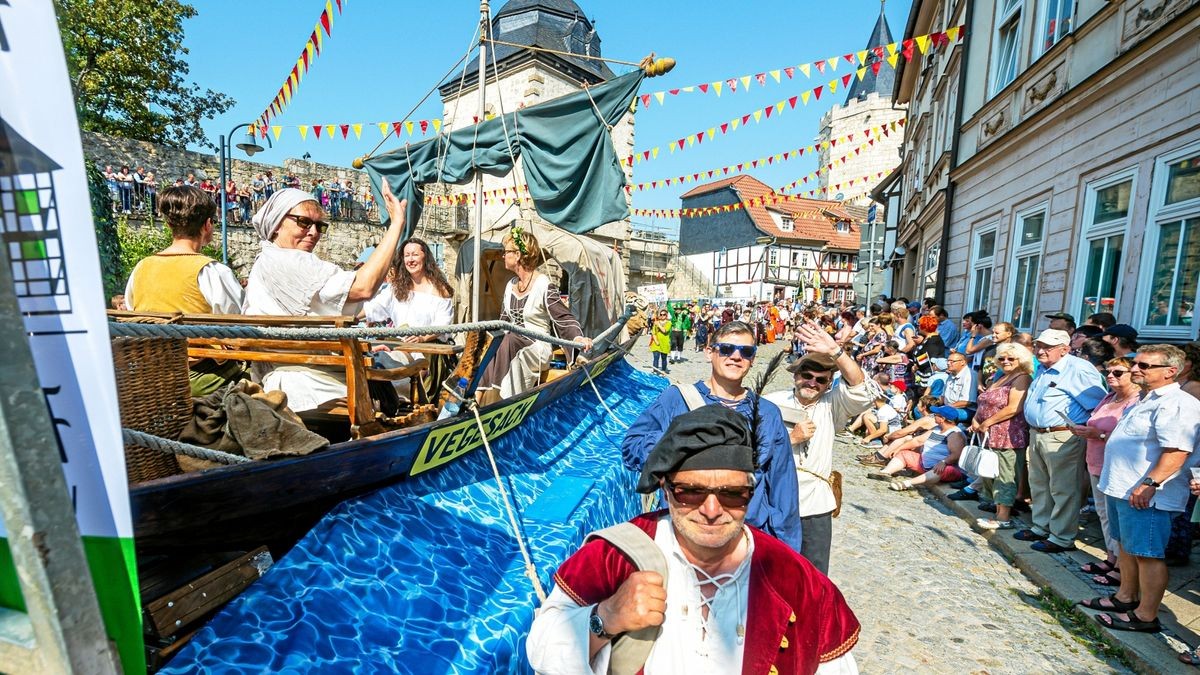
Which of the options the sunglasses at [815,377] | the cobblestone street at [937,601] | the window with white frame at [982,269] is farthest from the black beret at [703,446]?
the window with white frame at [982,269]

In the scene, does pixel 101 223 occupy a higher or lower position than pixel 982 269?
lower

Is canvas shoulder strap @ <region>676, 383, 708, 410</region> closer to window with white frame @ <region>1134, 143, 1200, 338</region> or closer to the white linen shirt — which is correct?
the white linen shirt

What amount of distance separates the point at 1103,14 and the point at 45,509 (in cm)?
888

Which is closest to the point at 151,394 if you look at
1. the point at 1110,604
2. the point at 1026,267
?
the point at 1110,604

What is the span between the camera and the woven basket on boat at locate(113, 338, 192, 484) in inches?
66.6

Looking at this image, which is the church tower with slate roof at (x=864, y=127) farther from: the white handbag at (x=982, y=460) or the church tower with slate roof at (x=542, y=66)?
the white handbag at (x=982, y=460)

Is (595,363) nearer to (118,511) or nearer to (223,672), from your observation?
(223,672)

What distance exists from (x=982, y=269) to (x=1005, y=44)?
11.8ft

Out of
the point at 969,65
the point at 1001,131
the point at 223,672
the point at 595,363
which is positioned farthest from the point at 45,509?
the point at 969,65

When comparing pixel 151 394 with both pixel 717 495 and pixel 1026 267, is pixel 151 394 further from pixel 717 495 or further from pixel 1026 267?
pixel 1026 267

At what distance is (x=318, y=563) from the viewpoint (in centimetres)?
191

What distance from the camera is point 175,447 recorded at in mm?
1701

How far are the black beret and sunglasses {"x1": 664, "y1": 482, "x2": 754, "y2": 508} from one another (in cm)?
5

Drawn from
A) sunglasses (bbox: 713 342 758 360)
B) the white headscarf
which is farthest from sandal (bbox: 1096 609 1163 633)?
the white headscarf
